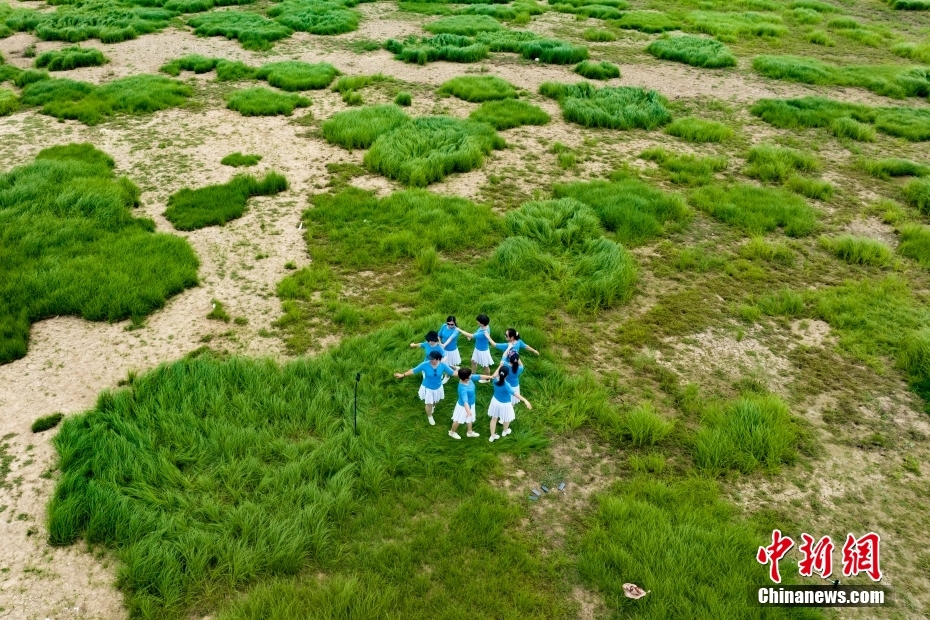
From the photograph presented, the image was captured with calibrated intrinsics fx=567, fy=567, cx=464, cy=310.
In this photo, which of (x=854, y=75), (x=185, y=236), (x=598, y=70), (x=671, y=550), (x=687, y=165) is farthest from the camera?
(x=854, y=75)

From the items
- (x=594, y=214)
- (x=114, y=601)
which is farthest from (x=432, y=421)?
(x=594, y=214)

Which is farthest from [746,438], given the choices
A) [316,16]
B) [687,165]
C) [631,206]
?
[316,16]

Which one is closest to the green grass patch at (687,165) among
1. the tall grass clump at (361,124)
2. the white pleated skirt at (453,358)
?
the tall grass clump at (361,124)

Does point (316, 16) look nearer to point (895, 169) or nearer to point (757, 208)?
point (757, 208)

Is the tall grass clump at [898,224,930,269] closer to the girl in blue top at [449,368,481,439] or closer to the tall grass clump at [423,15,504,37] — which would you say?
the girl in blue top at [449,368,481,439]

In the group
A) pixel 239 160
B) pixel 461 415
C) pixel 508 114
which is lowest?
pixel 461 415

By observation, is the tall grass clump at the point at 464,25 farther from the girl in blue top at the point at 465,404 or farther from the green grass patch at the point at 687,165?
the girl in blue top at the point at 465,404
